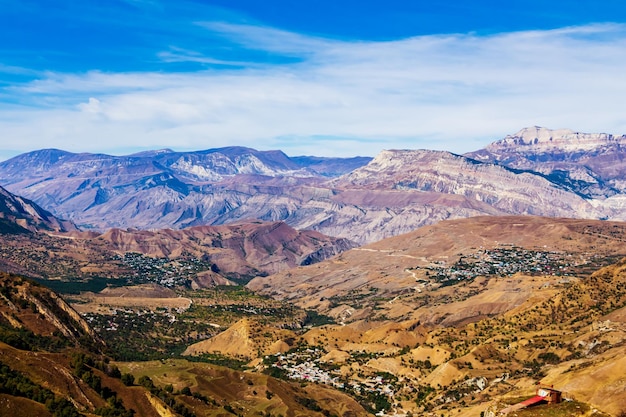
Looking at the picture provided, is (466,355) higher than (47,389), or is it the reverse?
(47,389)

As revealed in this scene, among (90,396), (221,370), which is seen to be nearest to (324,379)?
(221,370)

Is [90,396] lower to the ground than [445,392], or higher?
higher

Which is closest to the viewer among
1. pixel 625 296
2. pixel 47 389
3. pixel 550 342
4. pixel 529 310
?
pixel 47 389

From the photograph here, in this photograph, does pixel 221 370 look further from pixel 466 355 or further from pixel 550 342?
pixel 550 342

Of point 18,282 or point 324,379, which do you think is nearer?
point 18,282

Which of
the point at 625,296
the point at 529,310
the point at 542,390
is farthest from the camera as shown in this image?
Result: the point at 529,310

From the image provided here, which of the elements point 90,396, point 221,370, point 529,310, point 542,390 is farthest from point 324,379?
point 542,390

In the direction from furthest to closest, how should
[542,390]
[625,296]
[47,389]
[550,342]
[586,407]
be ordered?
[625,296] → [550,342] → [47,389] → [542,390] → [586,407]

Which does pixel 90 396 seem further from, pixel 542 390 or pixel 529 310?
pixel 529 310

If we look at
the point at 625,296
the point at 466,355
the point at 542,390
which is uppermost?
the point at 542,390
